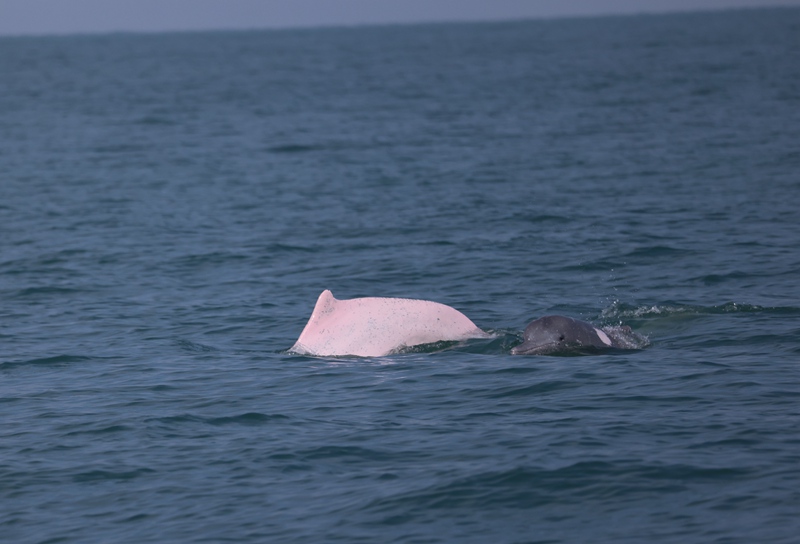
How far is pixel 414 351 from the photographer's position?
17234 mm

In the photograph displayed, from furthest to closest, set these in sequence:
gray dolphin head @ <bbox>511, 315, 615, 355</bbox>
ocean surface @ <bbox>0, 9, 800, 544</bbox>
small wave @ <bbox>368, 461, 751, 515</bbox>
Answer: gray dolphin head @ <bbox>511, 315, 615, 355</bbox> → ocean surface @ <bbox>0, 9, 800, 544</bbox> → small wave @ <bbox>368, 461, 751, 515</bbox>

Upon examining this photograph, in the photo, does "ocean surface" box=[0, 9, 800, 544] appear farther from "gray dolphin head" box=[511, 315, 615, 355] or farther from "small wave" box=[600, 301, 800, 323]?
"gray dolphin head" box=[511, 315, 615, 355]

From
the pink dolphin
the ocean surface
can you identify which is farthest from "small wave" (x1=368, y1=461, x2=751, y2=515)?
the pink dolphin

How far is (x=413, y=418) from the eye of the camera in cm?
1453

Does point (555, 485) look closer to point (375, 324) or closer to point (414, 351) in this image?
point (414, 351)

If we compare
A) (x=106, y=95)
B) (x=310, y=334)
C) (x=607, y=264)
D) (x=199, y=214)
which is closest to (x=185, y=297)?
(x=310, y=334)

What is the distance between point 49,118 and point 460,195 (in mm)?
38876

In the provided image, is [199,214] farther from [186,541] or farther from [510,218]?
[186,541]

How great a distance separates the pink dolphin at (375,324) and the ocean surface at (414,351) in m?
0.40

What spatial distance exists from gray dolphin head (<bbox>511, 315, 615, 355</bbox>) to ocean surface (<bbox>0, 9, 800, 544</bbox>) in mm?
261

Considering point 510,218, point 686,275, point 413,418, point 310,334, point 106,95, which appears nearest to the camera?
point 413,418

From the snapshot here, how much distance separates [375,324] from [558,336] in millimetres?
2690

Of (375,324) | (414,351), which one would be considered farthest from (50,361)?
(414,351)

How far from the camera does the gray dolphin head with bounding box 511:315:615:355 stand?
1678 cm
